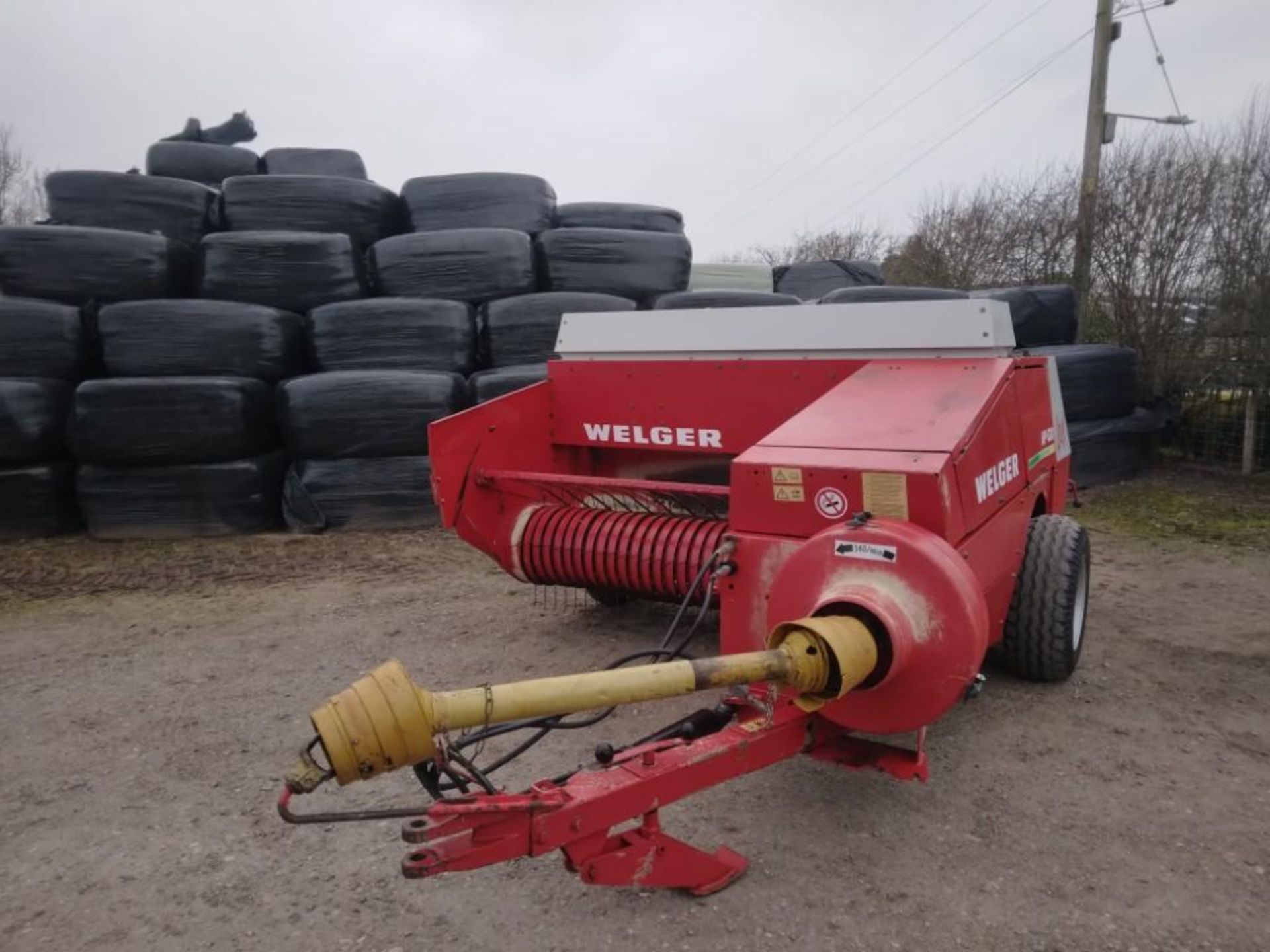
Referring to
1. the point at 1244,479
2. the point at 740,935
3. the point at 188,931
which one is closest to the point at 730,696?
the point at 740,935

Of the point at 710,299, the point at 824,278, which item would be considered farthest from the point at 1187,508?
the point at 710,299

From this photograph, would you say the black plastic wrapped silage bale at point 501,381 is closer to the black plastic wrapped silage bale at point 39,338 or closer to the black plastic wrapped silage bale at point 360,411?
the black plastic wrapped silage bale at point 360,411

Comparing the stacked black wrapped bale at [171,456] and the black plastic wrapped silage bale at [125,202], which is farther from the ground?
the black plastic wrapped silage bale at [125,202]

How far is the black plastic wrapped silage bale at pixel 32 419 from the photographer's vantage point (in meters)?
5.59

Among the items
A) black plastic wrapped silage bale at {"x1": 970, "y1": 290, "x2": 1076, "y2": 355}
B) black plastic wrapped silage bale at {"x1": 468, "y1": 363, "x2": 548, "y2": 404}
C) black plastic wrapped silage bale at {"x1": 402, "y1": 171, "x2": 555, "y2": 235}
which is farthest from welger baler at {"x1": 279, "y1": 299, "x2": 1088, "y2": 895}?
black plastic wrapped silage bale at {"x1": 970, "y1": 290, "x2": 1076, "y2": 355}

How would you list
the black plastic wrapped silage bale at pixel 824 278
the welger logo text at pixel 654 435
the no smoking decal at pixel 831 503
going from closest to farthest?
1. the no smoking decal at pixel 831 503
2. the welger logo text at pixel 654 435
3. the black plastic wrapped silage bale at pixel 824 278

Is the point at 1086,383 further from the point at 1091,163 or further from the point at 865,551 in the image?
the point at 865,551

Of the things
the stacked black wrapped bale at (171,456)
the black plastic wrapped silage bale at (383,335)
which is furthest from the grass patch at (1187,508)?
the stacked black wrapped bale at (171,456)

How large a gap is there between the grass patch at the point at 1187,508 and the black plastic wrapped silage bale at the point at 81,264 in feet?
21.6

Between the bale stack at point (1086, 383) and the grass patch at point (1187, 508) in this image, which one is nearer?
the grass patch at point (1187, 508)

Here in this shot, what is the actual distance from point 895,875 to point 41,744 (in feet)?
9.09

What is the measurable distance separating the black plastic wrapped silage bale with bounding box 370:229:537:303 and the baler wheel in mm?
4278

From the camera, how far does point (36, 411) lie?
5676mm

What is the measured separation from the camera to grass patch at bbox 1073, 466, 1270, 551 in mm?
5945
